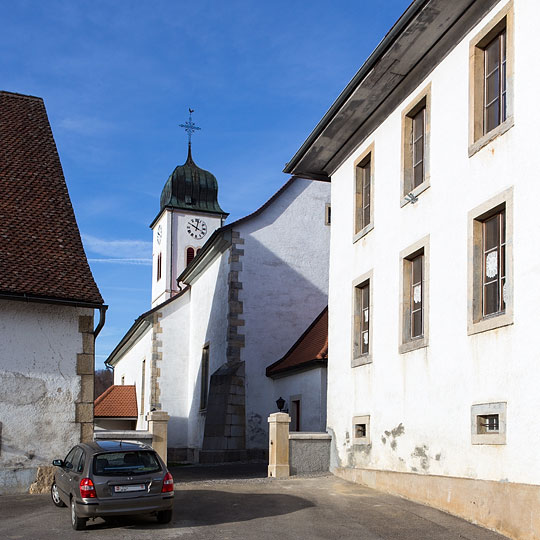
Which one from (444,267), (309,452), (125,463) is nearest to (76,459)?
(125,463)

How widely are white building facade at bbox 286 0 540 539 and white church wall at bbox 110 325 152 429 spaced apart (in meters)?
19.5

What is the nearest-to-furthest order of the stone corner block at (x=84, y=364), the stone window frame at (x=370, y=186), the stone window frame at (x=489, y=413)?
1. the stone window frame at (x=489, y=413)
2. the stone corner block at (x=84, y=364)
3. the stone window frame at (x=370, y=186)

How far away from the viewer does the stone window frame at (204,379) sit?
32.5 m

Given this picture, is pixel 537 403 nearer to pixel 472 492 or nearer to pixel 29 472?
pixel 472 492

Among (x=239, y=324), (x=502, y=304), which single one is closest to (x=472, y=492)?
(x=502, y=304)

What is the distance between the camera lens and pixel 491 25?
12.6m

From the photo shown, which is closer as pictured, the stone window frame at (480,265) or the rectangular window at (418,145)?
the stone window frame at (480,265)

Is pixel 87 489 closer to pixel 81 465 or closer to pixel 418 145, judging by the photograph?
pixel 81 465

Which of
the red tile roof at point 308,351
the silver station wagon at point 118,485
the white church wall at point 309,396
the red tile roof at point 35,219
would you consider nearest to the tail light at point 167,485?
the silver station wagon at point 118,485

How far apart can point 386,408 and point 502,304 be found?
4.73 meters

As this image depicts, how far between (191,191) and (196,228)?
2879mm

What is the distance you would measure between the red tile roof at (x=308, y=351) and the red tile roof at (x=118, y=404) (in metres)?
15.9

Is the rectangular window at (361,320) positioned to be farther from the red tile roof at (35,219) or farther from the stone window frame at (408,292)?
the red tile roof at (35,219)

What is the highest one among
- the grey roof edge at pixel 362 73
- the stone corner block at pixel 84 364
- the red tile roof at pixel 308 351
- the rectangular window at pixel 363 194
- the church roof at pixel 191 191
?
the church roof at pixel 191 191
